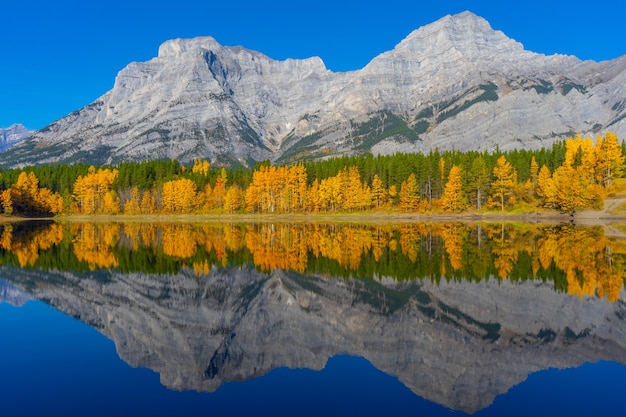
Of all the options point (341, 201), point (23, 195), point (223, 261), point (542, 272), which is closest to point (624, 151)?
point (341, 201)

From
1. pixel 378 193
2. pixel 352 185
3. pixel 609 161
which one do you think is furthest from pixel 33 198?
pixel 609 161

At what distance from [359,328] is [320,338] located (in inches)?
102

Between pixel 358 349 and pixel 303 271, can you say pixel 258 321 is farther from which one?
pixel 303 271

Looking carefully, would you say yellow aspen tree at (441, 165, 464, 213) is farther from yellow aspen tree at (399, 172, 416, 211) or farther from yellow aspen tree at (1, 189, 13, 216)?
yellow aspen tree at (1, 189, 13, 216)

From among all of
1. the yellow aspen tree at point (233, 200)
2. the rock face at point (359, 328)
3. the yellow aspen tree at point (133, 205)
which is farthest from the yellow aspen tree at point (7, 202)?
the rock face at point (359, 328)

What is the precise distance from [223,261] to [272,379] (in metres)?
30.9

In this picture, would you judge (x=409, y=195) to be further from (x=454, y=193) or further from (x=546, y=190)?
(x=546, y=190)

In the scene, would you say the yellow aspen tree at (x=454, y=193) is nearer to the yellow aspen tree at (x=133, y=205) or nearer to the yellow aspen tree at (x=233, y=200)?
the yellow aspen tree at (x=233, y=200)

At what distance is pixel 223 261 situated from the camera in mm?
47344

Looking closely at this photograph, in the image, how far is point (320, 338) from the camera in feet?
73.5

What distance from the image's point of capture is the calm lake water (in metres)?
15.3

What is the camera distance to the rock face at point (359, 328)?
18.0 m

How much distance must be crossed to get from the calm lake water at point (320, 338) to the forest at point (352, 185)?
307 ft

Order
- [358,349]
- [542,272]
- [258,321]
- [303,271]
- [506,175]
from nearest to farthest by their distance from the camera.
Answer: [358,349], [258,321], [542,272], [303,271], [506,175]
